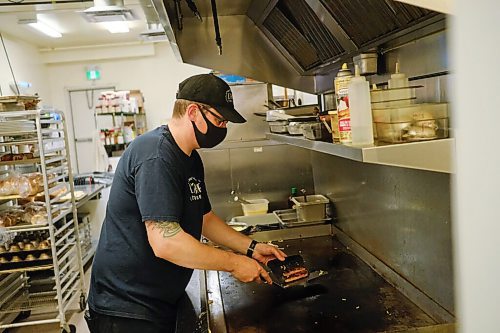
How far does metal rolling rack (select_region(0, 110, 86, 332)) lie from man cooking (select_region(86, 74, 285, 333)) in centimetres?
197

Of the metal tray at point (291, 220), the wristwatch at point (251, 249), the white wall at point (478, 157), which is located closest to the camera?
the white wall at point (478, 157)

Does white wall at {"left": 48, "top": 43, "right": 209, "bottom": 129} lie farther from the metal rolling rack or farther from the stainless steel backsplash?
the stainless steel backsplash

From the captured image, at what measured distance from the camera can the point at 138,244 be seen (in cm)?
175

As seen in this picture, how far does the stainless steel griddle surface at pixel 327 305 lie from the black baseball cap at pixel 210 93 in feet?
2.38

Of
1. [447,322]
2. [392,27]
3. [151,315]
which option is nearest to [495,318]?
[447,322]

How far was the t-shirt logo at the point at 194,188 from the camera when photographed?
1779mm

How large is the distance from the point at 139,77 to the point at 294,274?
670 cm

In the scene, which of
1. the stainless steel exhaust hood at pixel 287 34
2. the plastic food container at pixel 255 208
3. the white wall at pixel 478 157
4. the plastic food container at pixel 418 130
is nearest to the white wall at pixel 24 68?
the plastic food container at pixel 255 208

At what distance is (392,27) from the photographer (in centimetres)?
152

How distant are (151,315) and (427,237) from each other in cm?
108

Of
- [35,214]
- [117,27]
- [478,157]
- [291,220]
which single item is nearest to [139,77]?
[117,27]

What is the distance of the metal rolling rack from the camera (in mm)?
3510

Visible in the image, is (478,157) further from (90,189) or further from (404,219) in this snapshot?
(90,189)

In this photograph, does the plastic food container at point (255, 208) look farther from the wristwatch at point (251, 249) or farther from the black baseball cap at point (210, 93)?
the black baseball cap at point (210, 93)
